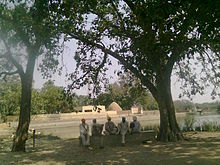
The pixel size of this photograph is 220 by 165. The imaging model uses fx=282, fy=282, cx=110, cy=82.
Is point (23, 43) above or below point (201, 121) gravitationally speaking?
above

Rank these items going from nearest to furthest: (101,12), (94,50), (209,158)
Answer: (209,158)
(101,12)
(94,50)

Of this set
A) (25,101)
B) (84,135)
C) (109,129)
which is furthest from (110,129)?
(25,101)

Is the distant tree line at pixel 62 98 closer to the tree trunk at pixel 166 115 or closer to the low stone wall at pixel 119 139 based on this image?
the tree trunk at pixel 166 115

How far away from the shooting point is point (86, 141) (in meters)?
13.1

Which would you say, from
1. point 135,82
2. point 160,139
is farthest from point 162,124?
point 135,82

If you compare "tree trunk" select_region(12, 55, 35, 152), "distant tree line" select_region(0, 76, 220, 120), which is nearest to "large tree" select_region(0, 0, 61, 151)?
"tree trunk" select_region(12, 55, 35, 152)

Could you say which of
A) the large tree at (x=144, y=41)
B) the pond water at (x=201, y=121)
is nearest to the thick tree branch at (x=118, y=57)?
the large tree at (x=144, y=41)

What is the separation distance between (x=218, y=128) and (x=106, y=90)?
331 inches

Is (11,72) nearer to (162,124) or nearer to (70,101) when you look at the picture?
(70,101)

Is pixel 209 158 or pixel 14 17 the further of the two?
pixel 14 17

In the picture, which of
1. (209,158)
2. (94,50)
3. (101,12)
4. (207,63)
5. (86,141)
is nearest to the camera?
(209,158)

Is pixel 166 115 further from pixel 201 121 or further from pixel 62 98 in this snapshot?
pixel 201 121

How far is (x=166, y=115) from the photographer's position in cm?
1520

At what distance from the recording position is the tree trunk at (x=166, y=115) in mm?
14828
